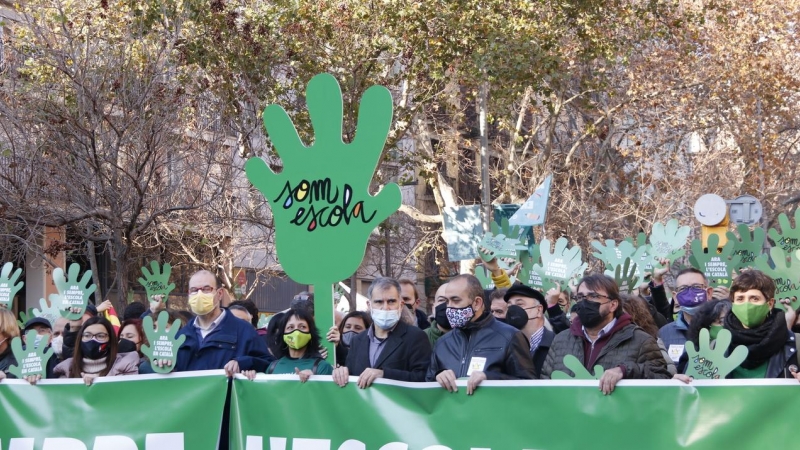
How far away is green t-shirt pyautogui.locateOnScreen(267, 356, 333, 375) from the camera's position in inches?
271

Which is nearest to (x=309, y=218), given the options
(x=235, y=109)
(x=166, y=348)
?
(x=166, y=348)

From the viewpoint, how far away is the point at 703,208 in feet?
47.0

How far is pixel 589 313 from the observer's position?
20.6 feet

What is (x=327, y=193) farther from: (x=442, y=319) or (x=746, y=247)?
(x=746, y=247)

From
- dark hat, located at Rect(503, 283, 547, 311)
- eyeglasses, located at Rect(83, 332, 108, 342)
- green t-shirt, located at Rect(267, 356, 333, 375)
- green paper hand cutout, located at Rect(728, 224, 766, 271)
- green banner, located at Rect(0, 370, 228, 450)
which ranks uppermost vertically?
green paper hand cutout, located at Rect(728, 224, 766, 271)

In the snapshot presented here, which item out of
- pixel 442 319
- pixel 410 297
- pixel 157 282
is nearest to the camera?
pixel 442 319

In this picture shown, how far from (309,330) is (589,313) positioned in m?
1.65

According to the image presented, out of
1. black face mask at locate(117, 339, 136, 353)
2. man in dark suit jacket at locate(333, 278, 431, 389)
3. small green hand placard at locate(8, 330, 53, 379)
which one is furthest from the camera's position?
black face mask at locate(117, 339, 136, 353)

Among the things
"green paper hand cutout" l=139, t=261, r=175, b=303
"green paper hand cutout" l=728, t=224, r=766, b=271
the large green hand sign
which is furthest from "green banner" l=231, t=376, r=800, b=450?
"green paper hand cutout" l=728, t=224, r=766, b=271

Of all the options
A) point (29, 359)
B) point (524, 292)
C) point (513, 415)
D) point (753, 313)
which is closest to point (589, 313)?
point (513, 415)

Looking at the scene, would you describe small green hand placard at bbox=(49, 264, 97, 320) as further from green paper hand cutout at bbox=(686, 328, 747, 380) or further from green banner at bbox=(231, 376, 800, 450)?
green paper hand cutout at bbox=(686, 328, 747, 380)

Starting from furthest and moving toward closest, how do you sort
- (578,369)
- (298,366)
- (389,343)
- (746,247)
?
(746,247), (298,366), (389,343), (578,369)

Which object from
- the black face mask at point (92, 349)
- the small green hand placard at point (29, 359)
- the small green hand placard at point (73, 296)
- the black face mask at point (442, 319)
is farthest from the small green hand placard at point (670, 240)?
the small green hand placard at point (29, 359)

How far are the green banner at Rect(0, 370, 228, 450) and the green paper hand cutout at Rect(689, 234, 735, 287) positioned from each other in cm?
433
